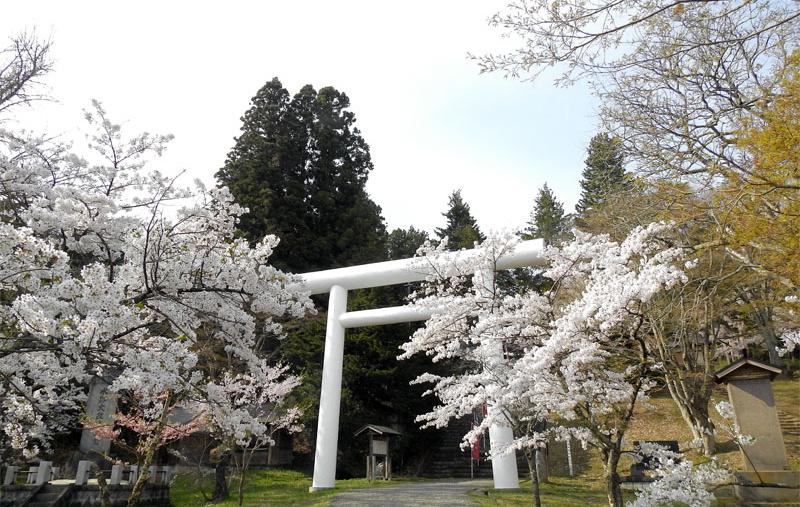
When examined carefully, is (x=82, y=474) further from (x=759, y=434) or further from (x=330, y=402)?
(x=759, y=434)

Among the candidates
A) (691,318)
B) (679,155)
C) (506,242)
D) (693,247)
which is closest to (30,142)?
(506,242)

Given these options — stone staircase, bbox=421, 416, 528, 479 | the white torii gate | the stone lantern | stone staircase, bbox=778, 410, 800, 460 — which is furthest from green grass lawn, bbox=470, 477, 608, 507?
stone staircase, bbox=778, 410, 800, 460

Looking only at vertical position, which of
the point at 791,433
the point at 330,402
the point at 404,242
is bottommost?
the point at 791,433

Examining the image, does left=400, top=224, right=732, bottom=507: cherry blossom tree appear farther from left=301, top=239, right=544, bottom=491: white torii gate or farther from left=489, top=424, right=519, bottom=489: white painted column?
left=301, top=239, right=544, bottom=491: white torii gate

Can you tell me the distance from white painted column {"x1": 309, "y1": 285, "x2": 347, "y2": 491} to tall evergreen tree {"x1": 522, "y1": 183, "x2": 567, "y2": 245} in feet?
51.5

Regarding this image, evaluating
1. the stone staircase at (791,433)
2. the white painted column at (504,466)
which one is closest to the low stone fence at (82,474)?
the white painted column at (504,466)

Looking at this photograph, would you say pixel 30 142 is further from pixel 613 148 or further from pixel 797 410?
pixel 797 410

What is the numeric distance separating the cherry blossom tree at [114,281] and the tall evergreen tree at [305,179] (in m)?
11.6

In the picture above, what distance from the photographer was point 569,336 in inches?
189

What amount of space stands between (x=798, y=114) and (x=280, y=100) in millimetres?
20639

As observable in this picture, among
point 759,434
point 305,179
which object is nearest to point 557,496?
point 759,434

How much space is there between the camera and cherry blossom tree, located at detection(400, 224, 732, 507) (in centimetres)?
472

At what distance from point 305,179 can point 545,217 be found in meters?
14.4

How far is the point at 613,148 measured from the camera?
21.1 feet
